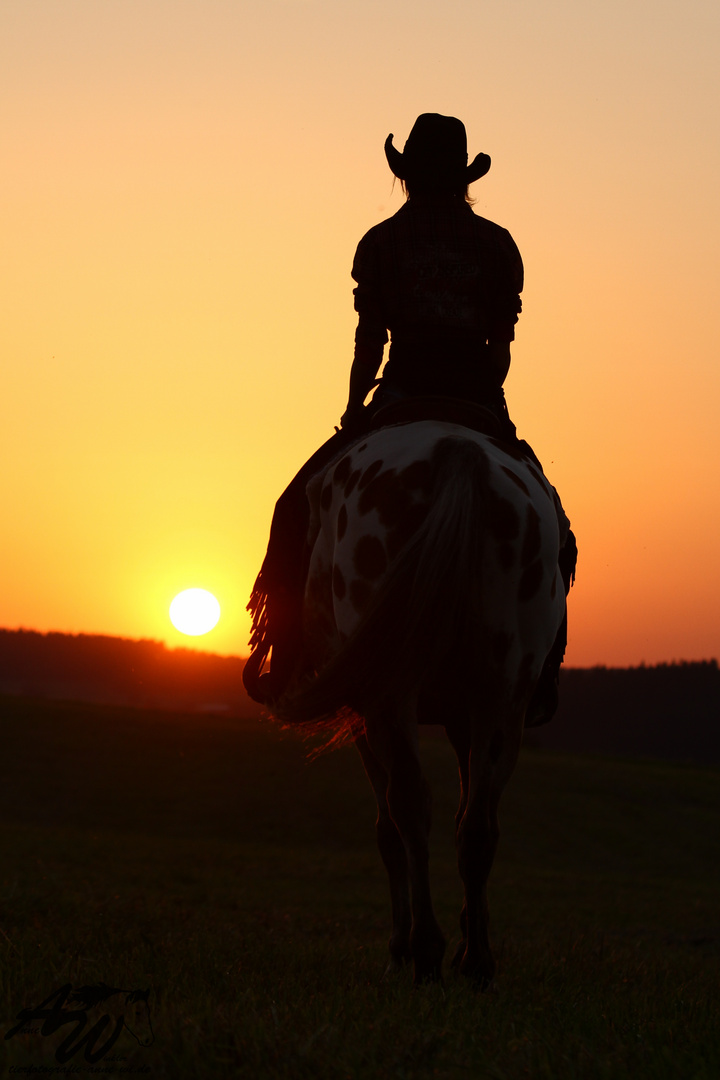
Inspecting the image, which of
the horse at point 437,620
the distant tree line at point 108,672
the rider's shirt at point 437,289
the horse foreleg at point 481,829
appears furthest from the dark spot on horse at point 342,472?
the distant tree line at point 108,672

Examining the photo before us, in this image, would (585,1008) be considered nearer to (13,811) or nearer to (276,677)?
(276,677)

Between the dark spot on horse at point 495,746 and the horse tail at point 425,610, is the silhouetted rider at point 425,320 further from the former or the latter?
the horse tail at point 425,610

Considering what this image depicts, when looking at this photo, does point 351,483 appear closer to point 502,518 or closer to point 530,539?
point 502,518

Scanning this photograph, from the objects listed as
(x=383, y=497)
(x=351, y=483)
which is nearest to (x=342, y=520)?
(x=351, y=483)

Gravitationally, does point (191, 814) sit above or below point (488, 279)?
below

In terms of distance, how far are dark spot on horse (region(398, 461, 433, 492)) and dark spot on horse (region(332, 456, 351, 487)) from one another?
41 centimetres

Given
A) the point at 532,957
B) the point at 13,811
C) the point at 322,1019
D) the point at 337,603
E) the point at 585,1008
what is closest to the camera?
the point at 322,1019

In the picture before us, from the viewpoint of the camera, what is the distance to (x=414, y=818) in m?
4.59

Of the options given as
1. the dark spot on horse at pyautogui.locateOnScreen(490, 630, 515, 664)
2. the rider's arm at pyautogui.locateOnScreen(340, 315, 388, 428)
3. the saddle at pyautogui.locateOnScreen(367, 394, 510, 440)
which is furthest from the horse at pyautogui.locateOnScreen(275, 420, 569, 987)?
the rider's arm at pyautogui.locateOnScreen(340, 315, 388, 428)

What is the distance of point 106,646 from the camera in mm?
55125

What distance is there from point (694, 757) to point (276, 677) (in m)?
45.7

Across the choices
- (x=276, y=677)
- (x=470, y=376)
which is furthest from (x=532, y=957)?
(x=470, y=376)

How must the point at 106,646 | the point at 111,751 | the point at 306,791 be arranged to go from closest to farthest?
1. the point at 306,791
2. the point at 111,751
3. the point at 106,646

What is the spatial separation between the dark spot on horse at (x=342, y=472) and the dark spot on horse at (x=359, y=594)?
0.55 meters
